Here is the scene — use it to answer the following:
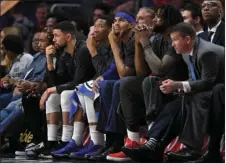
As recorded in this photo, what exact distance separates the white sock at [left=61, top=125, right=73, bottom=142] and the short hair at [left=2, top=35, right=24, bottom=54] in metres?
2.25

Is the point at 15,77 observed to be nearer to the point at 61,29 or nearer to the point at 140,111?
the point at 61,29

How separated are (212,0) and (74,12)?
4.64 metres

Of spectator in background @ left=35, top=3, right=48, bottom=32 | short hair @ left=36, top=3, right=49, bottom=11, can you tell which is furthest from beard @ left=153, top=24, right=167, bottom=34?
short hair @ left=36, top=3, right=49, bottom=11

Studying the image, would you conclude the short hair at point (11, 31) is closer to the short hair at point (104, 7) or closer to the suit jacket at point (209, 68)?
the short hair at point (104, 7)

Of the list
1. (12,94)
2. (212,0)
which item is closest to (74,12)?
(12,94)

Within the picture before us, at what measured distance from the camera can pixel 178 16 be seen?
9664mm

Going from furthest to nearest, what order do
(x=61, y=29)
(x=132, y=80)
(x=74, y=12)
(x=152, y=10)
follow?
1. (x=74, y=12)
2. (x=61, y=29)
3. (x=152, y=10)
4. (x=132, y=80)

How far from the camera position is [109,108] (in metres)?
10.1

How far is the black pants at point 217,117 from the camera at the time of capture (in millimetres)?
8734

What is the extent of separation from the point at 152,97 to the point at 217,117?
2.80ft

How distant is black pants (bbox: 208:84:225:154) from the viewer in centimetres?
873

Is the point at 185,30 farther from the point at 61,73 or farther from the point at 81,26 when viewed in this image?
the point at 81,26

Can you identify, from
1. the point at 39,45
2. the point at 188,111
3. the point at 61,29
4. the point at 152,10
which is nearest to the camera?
the point at 188,111

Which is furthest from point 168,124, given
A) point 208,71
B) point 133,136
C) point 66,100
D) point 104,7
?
point 104,7
